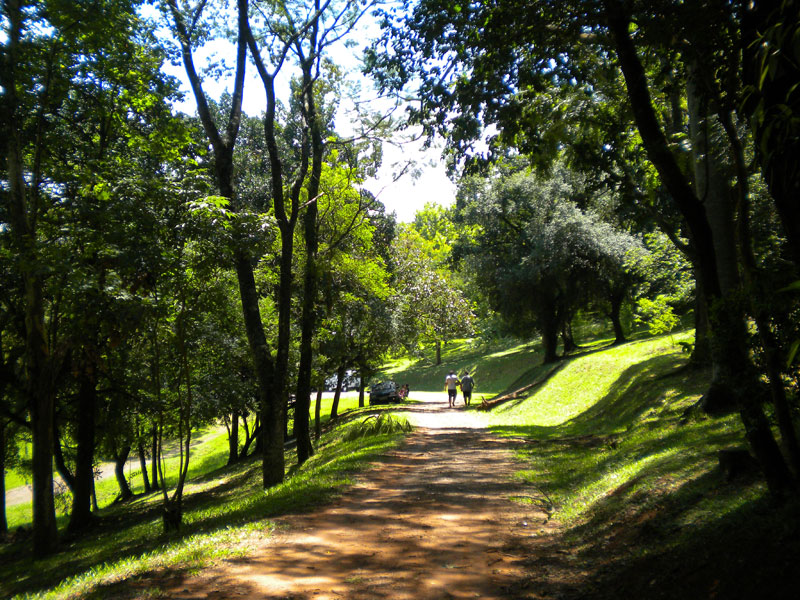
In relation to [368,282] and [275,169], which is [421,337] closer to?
[368,282]

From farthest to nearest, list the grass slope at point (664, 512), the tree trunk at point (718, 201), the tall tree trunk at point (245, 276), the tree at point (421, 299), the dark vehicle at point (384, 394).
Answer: the dark vehicle at point (384, 394) < the tree at point (421, 299) < the tall tree trunk at point (245, 276) < the tree trunk at point (718, 201) < the grass slope at point (664, 512)

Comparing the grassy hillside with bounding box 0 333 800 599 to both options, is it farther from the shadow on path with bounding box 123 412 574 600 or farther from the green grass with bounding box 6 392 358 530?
the green grass with bounding box 6 392 358 530

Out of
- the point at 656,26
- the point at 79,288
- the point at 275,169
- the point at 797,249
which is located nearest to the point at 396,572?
the point at 797,249

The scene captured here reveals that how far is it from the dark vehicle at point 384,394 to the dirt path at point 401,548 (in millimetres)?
27412

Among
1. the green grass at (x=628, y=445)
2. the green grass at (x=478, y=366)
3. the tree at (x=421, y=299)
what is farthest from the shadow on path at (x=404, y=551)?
the green grass at (x=478, y=366)

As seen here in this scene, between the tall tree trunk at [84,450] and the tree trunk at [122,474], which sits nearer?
the tall tree trunk at [84,450]

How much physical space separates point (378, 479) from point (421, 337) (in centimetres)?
2045

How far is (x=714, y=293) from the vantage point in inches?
222

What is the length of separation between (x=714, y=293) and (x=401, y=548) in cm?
404

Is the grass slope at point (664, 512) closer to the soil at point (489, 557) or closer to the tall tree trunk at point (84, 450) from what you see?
the soil at point (489, 557)

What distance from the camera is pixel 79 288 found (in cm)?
845

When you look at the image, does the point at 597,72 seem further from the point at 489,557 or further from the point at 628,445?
the point at 489,557

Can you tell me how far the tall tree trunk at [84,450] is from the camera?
674 inches

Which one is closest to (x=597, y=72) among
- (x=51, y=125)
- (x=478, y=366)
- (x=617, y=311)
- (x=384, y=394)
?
(x=51, y=125)
